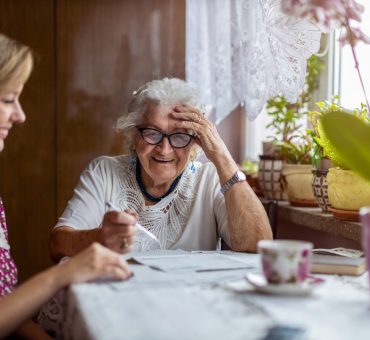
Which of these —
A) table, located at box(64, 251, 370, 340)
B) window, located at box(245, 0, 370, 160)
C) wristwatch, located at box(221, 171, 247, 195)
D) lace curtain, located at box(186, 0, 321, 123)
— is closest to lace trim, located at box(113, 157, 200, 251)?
wristwatch, located at box(221, 171, 247, 195)

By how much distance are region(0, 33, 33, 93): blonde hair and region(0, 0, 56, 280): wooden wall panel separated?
132cm

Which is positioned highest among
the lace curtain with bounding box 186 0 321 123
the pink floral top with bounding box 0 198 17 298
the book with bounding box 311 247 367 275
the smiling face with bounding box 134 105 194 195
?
the lace curtain with bounding box 186 0 321 123

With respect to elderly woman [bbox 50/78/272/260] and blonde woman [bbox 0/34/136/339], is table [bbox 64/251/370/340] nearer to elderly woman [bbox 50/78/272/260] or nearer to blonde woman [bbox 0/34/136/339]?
blonde woman [bbox 0/34/136/339]

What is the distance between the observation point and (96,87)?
111 inches

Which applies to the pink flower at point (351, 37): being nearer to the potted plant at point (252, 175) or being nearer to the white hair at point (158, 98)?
the white hair at point (158, 98)

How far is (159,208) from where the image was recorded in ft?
6.62

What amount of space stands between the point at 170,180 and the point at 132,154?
0.18 metres

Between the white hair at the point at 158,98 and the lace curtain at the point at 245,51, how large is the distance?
0.36 metres

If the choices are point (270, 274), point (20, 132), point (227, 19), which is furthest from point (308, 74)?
point (270, 274)

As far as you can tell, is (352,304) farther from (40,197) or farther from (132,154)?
(40,197)

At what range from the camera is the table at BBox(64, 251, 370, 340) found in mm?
937

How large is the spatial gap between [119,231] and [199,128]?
64cm

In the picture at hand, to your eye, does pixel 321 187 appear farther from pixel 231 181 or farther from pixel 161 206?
pixel 161 206

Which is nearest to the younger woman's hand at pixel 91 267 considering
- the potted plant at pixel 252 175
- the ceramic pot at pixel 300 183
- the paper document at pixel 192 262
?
the paper document at pixel 192 262
